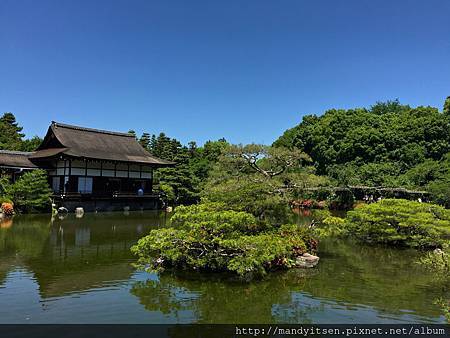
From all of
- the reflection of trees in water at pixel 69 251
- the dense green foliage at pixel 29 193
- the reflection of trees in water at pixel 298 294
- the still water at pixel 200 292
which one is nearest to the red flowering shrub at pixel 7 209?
the dense green foliage at pixel 29 193

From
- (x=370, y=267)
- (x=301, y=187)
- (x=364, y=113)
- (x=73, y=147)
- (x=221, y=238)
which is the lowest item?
(x=370, y=267)

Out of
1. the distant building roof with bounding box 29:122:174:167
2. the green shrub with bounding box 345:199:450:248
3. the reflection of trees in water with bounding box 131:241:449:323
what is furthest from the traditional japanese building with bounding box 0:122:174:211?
the reflection of trees in water with bounding box 131:241:449:323

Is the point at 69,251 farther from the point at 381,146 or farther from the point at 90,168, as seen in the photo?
the point at 381,146

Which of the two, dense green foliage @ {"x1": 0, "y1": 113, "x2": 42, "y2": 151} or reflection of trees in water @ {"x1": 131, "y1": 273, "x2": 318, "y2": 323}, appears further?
dense green foliage @ {"x1": 0, "y1": 113, "x2": 42, "y2": 151}

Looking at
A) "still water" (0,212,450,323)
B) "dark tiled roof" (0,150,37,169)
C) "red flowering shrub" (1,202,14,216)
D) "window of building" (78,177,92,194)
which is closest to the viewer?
"still water" (0,212,450,323)

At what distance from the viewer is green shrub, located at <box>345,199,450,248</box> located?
15.8 m

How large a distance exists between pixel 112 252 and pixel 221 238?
580 cm

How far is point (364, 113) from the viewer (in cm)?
5194

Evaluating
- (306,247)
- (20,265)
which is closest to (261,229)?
(306,247)

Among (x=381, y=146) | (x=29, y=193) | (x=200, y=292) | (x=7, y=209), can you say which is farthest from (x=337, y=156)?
(x=200, y=292)

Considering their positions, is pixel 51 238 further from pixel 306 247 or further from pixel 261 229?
pixel 306 247

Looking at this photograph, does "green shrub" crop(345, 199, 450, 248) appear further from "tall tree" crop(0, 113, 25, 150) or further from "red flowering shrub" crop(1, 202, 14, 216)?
"tall tree" crop(0, 113, 25, 150)

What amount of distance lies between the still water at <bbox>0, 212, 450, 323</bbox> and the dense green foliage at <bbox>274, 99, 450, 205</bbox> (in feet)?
76.4

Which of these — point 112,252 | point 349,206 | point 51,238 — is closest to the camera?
point 112,252
